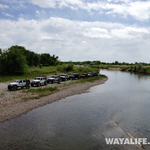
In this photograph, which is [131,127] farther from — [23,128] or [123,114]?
[23,128]

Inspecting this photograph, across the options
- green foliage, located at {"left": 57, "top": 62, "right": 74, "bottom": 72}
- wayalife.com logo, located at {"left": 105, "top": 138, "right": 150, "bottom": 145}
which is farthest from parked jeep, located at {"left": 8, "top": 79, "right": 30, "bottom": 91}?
green foliage, located at {"left": 57, "top": 62, "right": 74, "bottom": 72}

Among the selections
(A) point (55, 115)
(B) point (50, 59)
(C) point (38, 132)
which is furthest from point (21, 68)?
(B) point (50, 59)

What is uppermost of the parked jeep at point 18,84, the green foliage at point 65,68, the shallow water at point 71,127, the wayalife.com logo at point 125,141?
the green foliage at point 65,68

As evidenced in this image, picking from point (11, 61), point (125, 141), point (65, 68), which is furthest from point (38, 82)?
point (65, 68)

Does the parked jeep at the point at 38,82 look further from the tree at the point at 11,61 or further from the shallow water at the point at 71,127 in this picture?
the tree at the point at 11,61

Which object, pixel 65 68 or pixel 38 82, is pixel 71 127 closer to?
pixel 38 82

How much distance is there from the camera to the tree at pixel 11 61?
44031mm

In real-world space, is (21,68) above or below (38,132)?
above

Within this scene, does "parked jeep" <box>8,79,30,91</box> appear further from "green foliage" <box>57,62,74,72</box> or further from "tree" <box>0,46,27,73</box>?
"green foliage" <box>57,62,74,72</box>

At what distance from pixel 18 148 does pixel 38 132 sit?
7.90 feet

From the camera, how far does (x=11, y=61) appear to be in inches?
1720

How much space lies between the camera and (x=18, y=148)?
991 cm

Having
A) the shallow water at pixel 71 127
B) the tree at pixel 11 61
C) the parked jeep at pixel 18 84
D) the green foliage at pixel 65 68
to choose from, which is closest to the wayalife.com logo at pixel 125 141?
the shallow water at pixel 71 127

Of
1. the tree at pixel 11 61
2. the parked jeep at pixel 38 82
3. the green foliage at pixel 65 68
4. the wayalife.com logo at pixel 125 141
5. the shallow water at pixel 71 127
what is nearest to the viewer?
the shallow water at pixel 71 127
